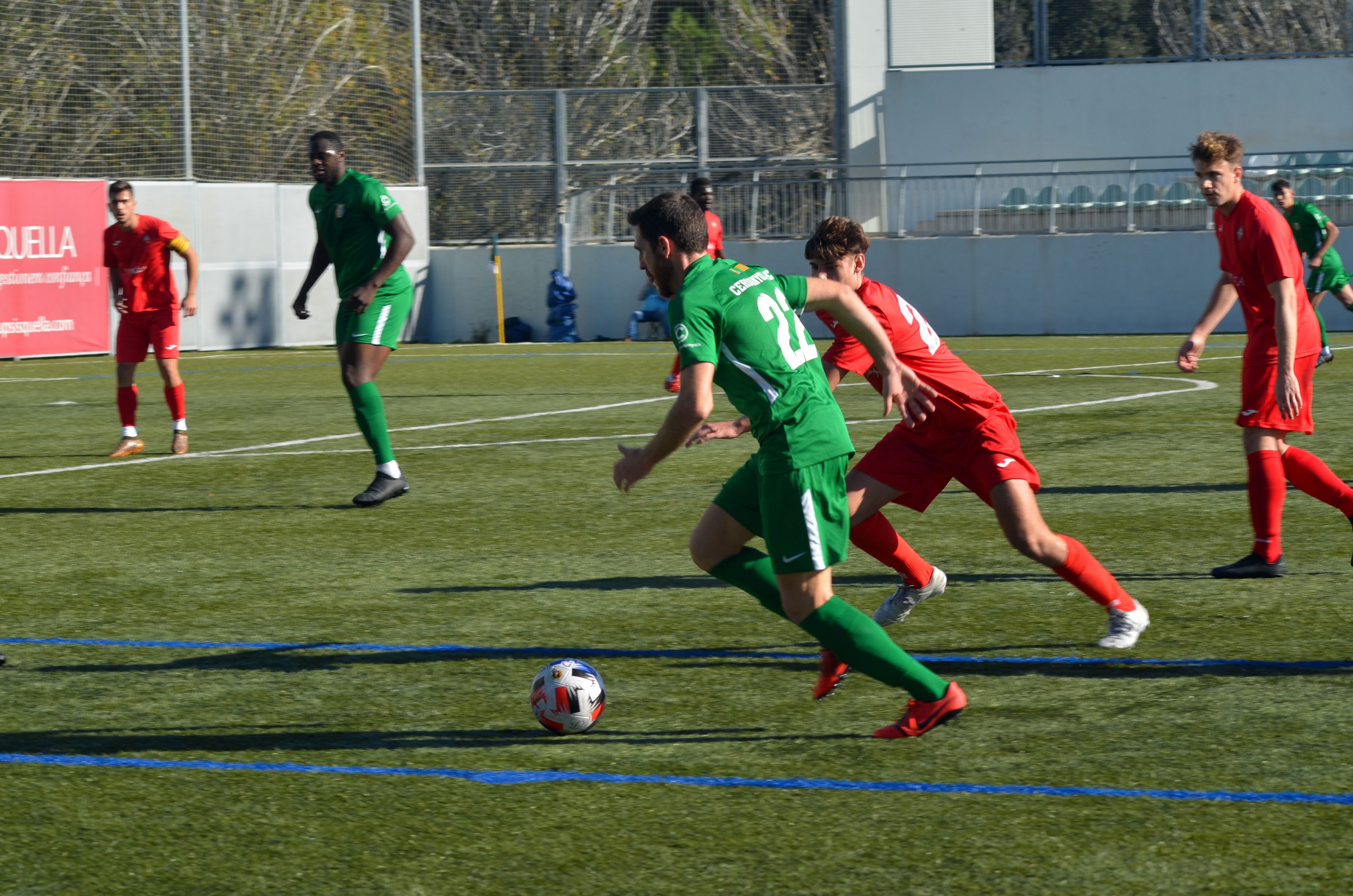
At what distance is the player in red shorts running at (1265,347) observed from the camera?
21.7 ft

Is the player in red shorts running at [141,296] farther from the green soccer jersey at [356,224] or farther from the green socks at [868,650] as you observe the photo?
the green socks at [868,650]

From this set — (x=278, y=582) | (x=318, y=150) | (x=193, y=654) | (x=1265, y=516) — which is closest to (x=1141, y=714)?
(x=1265, y=516)

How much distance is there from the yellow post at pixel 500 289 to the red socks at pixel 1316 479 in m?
21.2

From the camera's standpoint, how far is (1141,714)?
493cm

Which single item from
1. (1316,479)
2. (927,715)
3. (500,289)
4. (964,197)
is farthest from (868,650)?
(964,197)

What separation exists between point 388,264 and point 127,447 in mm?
3643

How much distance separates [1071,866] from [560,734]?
1675mm

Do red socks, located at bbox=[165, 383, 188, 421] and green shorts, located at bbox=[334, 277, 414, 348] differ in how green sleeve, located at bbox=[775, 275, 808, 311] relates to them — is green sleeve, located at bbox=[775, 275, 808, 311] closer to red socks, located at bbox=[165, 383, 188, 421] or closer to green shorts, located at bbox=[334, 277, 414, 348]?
green shorts, located at bbox=[334, 277, 414, 348]

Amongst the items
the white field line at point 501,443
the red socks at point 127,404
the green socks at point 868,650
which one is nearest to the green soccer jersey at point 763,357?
the green socks at point 868,650

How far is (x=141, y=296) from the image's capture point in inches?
480

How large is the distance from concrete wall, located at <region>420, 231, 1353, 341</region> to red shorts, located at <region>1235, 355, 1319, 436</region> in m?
19.3

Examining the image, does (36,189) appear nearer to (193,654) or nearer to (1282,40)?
(193,654)

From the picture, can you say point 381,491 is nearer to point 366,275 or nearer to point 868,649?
point 366,275

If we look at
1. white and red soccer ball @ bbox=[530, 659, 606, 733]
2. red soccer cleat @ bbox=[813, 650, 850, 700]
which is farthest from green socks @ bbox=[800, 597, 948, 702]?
white and red soccer ball @ bbox=[530, 659, 606, 733]
